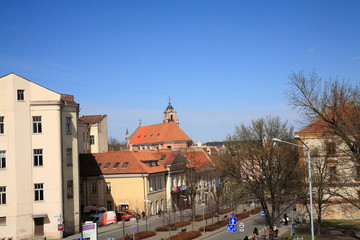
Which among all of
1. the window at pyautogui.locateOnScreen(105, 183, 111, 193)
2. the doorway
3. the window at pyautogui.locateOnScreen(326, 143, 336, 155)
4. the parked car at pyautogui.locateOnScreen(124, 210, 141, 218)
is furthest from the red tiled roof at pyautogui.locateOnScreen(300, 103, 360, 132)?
the window at pyautogui.locateOnScreen(105, 183, 111, 193)

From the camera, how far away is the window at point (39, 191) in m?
43.9

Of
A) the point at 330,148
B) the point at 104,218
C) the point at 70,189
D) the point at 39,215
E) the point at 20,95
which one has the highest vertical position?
the point at 20,95

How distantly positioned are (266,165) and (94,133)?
39517mm

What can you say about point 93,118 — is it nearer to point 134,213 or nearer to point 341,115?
point 134,213

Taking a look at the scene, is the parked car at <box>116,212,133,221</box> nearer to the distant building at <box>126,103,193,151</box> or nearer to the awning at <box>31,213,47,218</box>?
the awning at <box>31,213,47,218</box>

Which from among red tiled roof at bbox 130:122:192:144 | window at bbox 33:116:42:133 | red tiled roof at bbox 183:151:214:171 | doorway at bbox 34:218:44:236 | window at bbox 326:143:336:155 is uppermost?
red tiled roof at bbox 130:122:192:144

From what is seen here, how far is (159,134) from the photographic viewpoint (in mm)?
129375

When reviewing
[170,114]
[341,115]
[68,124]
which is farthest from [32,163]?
[170,114]

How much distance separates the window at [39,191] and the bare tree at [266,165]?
1837 centimetres

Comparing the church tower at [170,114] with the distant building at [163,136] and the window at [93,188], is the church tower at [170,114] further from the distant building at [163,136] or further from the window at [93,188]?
the window at [93,188]

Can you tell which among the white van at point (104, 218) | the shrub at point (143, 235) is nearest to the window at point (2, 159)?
the white van at point (104, 218)

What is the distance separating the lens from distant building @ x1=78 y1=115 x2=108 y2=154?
2800 inches

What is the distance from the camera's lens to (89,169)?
62.7 m

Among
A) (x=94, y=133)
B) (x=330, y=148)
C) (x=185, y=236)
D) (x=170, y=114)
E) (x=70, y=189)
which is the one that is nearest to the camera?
(x=330, y=148)
